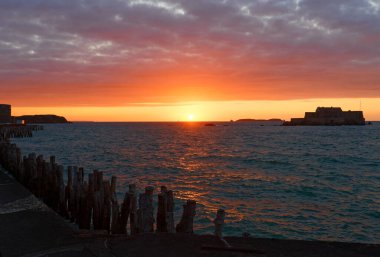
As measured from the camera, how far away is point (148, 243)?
6465 millimetres

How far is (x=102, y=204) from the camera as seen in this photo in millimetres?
8539

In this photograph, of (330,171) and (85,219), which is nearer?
(85,219)

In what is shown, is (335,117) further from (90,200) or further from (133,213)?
(133,213)

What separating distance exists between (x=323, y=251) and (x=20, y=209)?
24.3 feet

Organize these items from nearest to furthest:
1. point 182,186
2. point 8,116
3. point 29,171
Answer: point 29,171 → point 182,186 → point 8,116

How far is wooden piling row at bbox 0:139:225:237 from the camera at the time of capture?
7.35 metres

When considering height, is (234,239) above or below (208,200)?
above

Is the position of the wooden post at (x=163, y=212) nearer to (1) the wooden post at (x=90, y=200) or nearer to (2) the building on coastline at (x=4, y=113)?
(1) the wooden post at (x=90, y=200)

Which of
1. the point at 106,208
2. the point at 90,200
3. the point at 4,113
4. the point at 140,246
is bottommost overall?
the point at 140,246

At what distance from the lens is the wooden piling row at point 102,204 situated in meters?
7.35

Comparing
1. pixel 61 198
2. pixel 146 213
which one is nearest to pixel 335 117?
pixel 61 198

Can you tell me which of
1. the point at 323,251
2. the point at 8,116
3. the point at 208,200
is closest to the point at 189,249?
the point at 323,251

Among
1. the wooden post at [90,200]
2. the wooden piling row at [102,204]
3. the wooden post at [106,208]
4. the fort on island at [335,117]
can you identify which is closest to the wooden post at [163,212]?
the wooden piling row at [102,204]

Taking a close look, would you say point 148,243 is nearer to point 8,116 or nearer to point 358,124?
point 8,116
